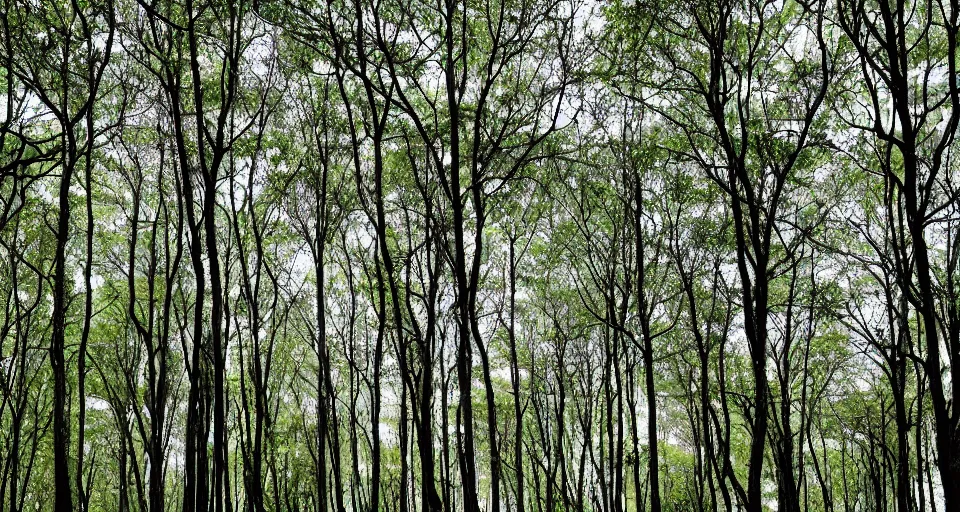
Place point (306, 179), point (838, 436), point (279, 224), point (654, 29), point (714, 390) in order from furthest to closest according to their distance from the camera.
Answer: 1. point (838, 436)
2. point (714, 390)
3. point (279, 224)
4. point (306, 179)
5. point (654, 29)

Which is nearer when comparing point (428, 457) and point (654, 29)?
point (428, 457)

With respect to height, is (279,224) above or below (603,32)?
below

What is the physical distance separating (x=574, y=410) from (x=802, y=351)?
8331mm

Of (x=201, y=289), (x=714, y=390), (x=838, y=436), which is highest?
(x=201, y=289)

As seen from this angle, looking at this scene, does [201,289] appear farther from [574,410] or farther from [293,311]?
[574,410]

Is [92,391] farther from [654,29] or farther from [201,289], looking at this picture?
[654,29]

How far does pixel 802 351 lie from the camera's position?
18.3 metres

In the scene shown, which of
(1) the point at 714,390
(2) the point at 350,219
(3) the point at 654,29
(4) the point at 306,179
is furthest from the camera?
(1) the point at 714,390

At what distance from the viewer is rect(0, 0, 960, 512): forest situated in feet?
27.0

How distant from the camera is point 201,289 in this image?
27.6 ft

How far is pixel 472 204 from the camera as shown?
14.6 m

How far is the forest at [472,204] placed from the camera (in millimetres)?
8242

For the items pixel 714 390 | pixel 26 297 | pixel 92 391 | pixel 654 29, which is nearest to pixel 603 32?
pixel 654 29

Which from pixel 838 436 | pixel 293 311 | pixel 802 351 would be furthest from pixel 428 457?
pixel 838 436
